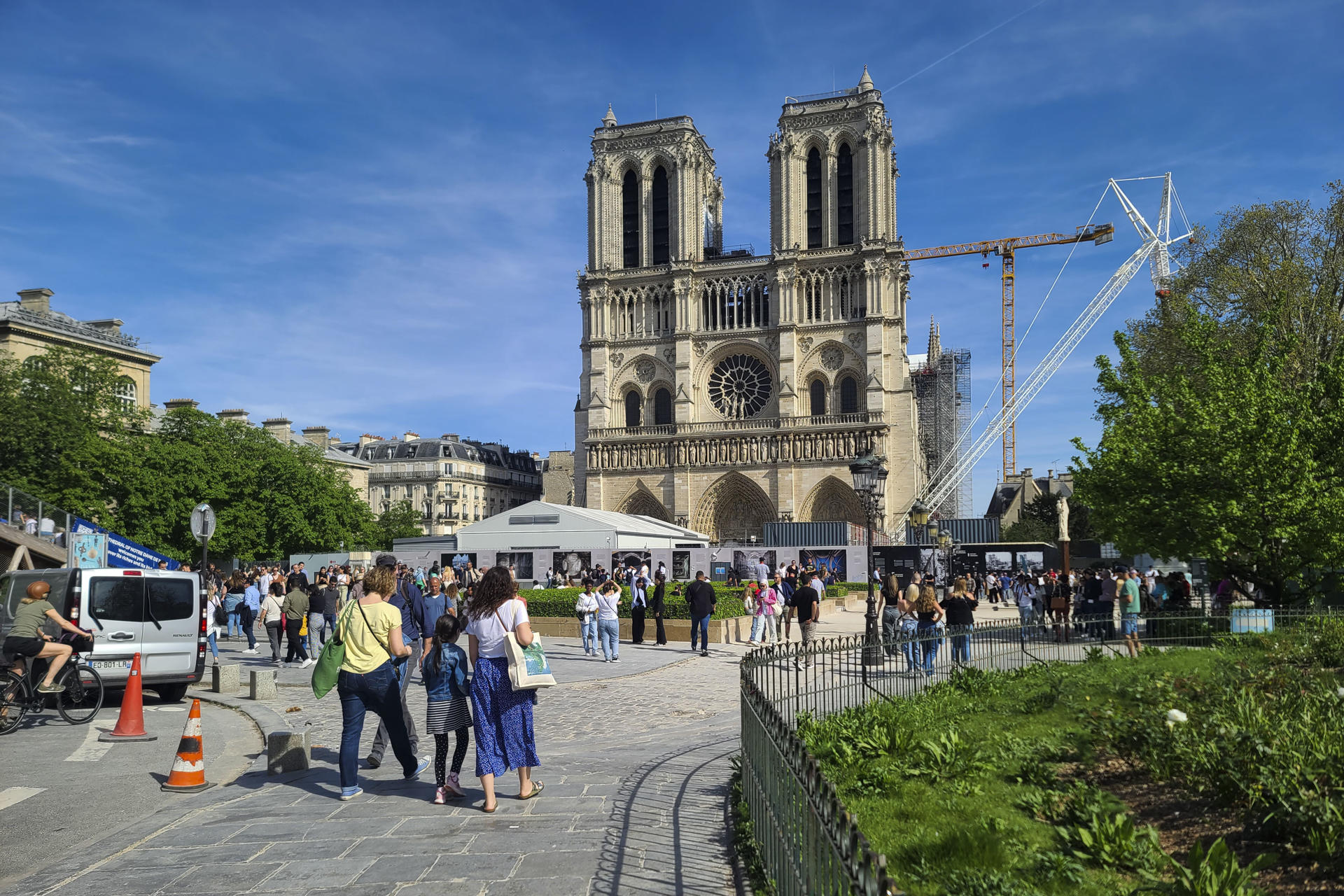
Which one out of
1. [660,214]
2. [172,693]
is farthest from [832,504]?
[172,693]

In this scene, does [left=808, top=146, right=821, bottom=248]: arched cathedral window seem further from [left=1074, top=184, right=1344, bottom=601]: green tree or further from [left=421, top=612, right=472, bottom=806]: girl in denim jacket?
[left=421, top=612, right=472, bottom=806]: girl in denim jacket

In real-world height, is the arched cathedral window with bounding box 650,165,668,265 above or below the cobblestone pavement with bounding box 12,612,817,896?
above

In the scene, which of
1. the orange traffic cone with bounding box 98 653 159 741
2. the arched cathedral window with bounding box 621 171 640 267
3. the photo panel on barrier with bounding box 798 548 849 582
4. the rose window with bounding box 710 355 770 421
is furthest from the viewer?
the arched cathedral window with bounding box 621 171 640 267

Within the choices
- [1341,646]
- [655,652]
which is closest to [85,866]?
[1341,646]

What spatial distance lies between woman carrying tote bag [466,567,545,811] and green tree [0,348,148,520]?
3526 cm

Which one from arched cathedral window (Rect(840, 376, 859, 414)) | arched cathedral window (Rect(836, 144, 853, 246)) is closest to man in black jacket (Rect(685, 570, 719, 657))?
arched cathedral window (Rect(840, 376, 859, 414))

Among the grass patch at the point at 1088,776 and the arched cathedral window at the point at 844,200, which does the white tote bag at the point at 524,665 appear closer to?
the grass patch at the point at 1088,776

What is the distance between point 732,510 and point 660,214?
1804 centimetres

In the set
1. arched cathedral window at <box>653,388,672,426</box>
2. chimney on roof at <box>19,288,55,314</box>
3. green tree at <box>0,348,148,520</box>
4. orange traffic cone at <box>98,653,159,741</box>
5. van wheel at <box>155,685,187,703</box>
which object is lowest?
van wheel at <box>155,685,187,703</box>

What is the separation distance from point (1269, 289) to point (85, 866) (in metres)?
26.8

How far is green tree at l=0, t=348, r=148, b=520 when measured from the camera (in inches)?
1457

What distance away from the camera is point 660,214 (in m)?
60.3

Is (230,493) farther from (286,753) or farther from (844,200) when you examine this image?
(286,753)

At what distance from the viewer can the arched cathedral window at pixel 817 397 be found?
185 feet
